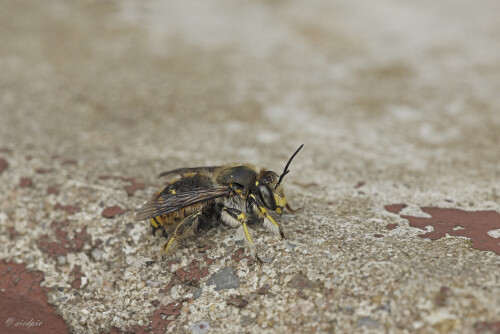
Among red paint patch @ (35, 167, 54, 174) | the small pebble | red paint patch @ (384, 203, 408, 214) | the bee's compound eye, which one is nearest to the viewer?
the small pebble

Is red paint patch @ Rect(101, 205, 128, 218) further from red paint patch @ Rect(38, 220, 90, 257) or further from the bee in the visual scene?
the bee

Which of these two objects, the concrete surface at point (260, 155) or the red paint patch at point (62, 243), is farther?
the red paint patch at point (62, 243)

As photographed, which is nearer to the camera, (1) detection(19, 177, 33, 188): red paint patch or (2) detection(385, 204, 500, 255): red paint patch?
(2) detection(385, 204, 500, 255): red paint patch

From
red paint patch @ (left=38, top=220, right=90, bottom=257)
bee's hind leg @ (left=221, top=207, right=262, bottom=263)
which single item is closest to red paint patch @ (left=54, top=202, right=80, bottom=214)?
red paint patch @ (left=38, top=220, right=90, bottom=257)

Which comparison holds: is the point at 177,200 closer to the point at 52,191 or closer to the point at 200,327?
the point at 200,327

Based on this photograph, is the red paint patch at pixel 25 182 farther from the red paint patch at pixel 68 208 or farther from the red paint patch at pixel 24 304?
the red paint patch at pixel 24 304

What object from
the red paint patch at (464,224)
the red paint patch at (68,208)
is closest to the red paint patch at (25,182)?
the red paint patch at (68,208)
